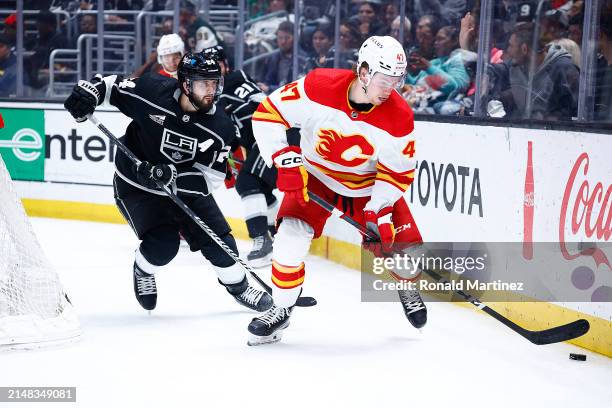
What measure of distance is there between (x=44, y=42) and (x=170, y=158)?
168 inches

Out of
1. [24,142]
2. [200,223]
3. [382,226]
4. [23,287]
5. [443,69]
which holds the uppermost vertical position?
[443,69]

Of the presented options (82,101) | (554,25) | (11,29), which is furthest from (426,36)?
(11,29)

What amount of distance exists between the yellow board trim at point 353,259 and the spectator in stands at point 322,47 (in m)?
1.21

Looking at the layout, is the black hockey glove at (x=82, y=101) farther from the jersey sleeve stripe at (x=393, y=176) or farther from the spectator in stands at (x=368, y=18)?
the spectator in stands at (x=368, y=18)

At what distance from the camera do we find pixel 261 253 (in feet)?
19.9

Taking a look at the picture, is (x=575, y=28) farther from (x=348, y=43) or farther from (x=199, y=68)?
(x=348, y=43)

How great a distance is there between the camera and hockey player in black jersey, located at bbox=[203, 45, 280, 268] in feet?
19.9

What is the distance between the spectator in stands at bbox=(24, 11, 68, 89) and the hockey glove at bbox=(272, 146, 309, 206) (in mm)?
4792

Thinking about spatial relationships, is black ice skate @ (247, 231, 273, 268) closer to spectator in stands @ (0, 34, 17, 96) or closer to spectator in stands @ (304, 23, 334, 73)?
spectator in stands @ (304, 23, 334, 73)

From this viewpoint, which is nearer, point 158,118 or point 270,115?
point 270,115

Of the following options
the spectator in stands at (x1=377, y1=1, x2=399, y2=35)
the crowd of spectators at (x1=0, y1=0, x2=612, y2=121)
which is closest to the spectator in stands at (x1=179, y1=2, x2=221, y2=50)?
the crowd of spectators at (x1=0, y1=0, x2=612, y2=121)

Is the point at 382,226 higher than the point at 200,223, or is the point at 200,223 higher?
the point at 382,226

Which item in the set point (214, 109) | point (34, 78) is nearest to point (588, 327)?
point (214, 109)

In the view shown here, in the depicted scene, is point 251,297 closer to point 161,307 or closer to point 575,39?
point 161,307
